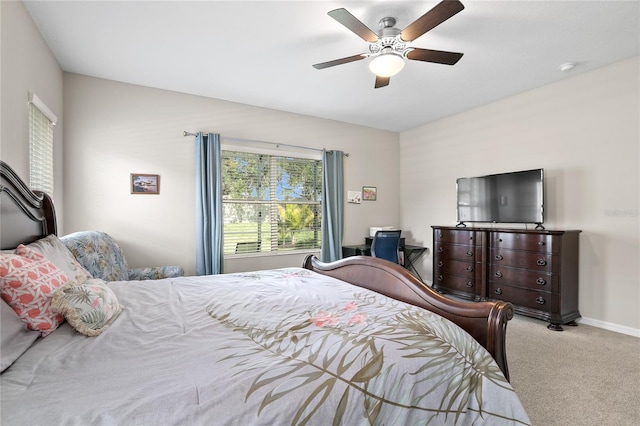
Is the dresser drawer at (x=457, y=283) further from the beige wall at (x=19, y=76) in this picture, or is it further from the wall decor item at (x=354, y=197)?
the beige wall at (x=19, y=76)

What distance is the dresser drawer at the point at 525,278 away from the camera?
3096 mm

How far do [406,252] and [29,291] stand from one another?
15.1 ft

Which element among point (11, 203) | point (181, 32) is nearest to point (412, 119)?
point (181, 32)

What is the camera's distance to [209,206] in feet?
12.3

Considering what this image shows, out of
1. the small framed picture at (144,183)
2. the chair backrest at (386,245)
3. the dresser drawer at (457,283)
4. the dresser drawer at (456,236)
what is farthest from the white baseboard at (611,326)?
the small framed picture at (144,183)

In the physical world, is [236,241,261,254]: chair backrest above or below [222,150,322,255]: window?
below

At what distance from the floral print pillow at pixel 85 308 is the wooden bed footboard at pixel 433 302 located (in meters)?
1.48

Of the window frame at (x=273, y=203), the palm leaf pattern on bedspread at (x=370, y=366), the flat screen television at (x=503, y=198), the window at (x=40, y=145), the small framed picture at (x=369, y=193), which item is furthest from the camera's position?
the small framed picture at (x=369, y=193)

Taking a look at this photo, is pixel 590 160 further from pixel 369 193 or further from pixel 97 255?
pixel 97 255

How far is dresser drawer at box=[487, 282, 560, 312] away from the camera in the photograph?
3.08 m

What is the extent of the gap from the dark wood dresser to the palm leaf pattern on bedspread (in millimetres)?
2499

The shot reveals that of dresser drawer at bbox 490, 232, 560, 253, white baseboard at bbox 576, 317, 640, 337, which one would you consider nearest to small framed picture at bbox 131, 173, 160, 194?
dresser drawer at bbox 490, 232, 560, 253

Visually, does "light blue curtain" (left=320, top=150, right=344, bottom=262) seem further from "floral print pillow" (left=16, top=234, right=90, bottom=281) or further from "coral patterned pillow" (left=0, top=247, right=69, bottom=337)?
"coral patterned pillow" (left=0, top=247, right=69, bottom=337)

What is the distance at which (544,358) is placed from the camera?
245 cm
